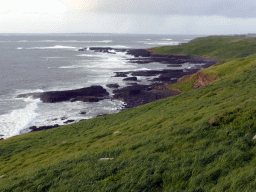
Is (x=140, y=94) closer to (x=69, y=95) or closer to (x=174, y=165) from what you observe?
(x=69, y=95)

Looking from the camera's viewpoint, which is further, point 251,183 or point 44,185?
point 44,185

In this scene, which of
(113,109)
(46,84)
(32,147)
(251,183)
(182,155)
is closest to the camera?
(251,183)

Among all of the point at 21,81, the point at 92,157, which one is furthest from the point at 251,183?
the point at 21,81

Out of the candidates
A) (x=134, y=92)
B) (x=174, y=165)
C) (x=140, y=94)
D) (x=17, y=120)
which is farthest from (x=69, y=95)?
(x=174, y=165)

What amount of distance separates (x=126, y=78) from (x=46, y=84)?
20.9 m

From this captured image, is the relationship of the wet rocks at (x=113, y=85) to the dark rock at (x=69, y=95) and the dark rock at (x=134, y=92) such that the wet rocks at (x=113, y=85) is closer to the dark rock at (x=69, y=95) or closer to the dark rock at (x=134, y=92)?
the dark rock at (x=69, y=95)

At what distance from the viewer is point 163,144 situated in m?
10.8

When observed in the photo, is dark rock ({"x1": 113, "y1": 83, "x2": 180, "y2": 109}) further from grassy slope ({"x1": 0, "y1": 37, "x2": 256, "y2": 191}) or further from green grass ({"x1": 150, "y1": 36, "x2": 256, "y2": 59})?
green grass ({"x1": 150, "y1": 36, "x2": 256, "y2": 59})

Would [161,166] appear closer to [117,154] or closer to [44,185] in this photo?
[117,154]

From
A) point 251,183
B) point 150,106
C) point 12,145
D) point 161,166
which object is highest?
point 251,183

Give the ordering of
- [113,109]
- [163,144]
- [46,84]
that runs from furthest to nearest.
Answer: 1. [46,84]
2. [113,109]
3. [163,144]

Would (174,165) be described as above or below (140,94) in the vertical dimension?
above

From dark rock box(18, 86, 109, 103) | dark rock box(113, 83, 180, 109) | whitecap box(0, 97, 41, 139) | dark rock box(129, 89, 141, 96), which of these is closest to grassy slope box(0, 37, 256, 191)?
whitecap box(0, 97, 41, 139)

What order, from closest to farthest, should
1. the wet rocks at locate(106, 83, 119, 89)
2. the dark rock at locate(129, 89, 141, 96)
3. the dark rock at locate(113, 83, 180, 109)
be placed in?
1. the dark rock at locate(113, 83, 180, 109)
2. the dark rock at locate(129, 89, 141, 96)
3. the wet rocks at locate(106, 83, 119, 89)
